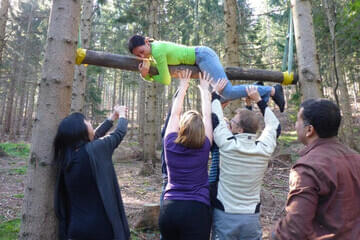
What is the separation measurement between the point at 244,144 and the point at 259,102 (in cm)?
77

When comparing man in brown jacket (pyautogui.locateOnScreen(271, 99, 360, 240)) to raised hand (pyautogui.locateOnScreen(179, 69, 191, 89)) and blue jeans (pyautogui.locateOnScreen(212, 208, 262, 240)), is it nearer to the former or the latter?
blue jeans (pyautogui.locateOnScreen(212, 208, 262, 240))

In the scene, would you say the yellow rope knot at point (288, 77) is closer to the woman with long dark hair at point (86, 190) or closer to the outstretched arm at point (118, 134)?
the outstretched arm at point (118, 134)

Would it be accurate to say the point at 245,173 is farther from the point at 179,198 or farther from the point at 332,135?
the point at 332,135

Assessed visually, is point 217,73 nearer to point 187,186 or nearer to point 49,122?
point 187,186

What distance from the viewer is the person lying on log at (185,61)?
334 centimetres

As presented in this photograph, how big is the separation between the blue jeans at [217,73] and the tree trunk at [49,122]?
60.9 inches

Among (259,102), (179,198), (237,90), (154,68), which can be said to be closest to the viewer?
(179,198)

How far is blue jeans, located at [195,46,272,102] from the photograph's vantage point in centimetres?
330

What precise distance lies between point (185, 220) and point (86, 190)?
0.82 meters

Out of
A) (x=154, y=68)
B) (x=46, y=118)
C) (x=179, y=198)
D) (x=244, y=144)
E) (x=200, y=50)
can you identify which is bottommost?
(x=179, y=198)

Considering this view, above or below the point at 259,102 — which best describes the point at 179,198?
below

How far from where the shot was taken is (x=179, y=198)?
90.7 inches

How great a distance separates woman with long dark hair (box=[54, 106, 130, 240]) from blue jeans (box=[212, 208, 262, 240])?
2.61 feet

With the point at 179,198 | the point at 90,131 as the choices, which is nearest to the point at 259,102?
the point at 179,198
